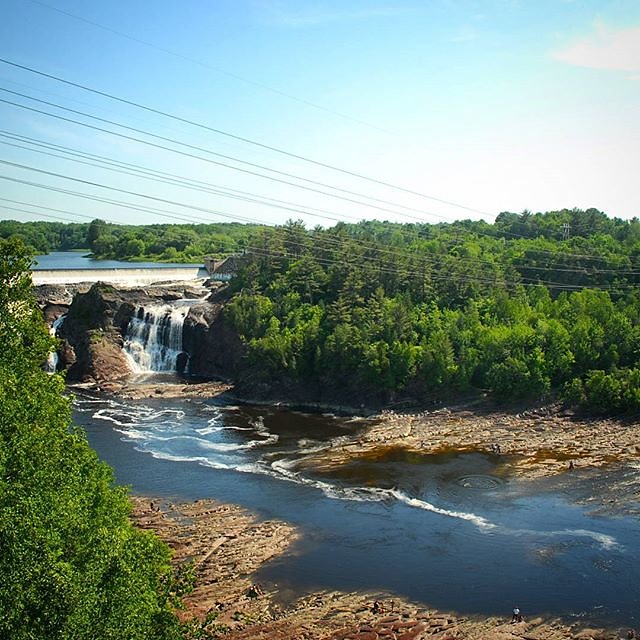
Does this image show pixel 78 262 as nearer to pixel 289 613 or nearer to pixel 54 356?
pixel 54 356

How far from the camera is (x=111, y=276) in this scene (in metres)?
84.2

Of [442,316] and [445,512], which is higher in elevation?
[442,316]

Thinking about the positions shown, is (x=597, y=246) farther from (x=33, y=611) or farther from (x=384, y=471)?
(x=33, y=611)

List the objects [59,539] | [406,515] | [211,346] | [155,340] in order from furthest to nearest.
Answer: [155,340]
[211,346]
[406,515]
[59,539]

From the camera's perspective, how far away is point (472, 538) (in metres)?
31.7

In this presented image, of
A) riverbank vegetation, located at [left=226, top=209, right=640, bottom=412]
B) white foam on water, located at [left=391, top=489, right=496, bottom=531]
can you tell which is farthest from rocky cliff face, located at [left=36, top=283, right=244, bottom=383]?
white foam on water, located at [left=391, top=489, right=496, bottom=531]

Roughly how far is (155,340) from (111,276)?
1729 cm

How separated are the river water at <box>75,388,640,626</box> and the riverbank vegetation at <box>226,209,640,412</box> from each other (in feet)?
27.2

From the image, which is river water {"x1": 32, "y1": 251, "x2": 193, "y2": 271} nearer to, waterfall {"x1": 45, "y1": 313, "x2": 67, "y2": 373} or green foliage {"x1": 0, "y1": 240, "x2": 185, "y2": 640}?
waterfall {"x1": 45, "y1": 313, "x2": 67, "y2": 373}

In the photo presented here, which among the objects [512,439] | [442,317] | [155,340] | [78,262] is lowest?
[155,340]

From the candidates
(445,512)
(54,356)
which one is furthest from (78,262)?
(445,512)

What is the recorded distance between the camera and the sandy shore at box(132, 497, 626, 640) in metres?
24.2

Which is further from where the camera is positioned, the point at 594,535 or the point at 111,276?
the point at 111,276

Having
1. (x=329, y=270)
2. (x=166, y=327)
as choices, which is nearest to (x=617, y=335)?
(x=329, y=270)
